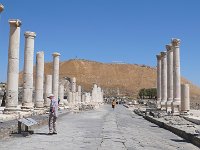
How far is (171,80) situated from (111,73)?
13601 centimetres

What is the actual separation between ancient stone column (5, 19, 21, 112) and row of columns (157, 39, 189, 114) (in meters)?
12.8

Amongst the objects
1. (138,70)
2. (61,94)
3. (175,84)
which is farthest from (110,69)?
(175,84)

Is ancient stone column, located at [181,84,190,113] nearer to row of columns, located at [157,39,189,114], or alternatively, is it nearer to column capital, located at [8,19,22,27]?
row of columns, located at [157,39,189,114]

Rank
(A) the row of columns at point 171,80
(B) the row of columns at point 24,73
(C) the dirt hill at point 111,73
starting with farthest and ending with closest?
(C) the dirt hill at point 111,73, (A) the row of columns at point 171,80, (B) the row of columns at point 24,73

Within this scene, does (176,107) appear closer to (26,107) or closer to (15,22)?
(26,107)

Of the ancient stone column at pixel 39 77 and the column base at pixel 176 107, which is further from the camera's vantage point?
the column base at pixel 176 107

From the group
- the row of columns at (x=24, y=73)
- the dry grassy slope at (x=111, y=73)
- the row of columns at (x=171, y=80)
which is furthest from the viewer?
the dry grassy slope at (x=111, y=73)

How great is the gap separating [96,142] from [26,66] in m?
13.5

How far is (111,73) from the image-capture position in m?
171

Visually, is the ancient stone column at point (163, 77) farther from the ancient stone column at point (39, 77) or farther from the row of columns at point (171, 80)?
the ancient stone column at point (39, 77)

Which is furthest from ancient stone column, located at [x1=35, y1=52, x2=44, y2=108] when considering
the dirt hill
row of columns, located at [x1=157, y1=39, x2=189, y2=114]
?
the dirt hill

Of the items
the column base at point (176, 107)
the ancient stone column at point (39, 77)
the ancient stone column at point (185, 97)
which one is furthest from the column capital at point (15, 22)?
the column base at point (176, 107)

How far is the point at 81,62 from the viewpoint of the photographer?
177m

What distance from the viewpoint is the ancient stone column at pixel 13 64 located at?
20609 mm
